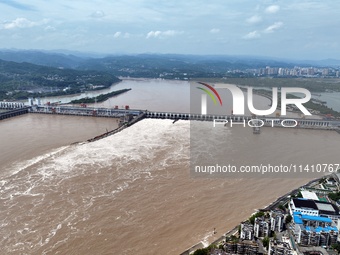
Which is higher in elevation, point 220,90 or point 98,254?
point 220,90

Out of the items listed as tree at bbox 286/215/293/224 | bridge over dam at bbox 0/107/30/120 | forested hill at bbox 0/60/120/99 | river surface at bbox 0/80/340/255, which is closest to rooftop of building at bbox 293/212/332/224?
tree at bbox 286/215/293/224

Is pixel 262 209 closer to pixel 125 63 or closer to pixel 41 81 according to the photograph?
pixel 41 81

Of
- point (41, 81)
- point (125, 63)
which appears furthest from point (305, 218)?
point (125, 63)

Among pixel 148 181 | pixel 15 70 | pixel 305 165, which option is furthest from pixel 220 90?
pixel 15 70

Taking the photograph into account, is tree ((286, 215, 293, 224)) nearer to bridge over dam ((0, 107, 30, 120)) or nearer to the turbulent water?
the turbulent water

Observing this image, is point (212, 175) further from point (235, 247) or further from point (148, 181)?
point (235, 247)

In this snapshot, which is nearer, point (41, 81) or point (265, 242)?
point (265, 242)

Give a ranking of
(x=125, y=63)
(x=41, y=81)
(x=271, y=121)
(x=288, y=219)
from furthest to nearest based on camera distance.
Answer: (x=125, y=63) → (x=41, y=81) → (x=271, y=121) → (x=288, y=219)

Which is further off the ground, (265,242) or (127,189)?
(127,189)
